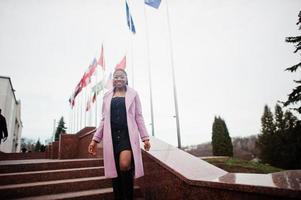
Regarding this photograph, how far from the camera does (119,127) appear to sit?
8.63 ft

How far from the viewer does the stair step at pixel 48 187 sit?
3.29 meters

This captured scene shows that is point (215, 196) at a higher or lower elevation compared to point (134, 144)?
lower

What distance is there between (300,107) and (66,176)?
45.8ft

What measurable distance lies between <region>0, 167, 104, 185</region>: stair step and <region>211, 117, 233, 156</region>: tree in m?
19.3

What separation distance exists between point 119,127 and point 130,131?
155 mm

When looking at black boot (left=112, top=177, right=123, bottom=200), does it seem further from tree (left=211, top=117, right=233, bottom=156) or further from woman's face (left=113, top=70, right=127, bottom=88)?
tree (left=211, top=117, right=233, bottom=156)

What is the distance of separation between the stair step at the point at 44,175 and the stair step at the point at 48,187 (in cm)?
21

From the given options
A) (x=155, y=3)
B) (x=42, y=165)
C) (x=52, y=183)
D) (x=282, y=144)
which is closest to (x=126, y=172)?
(x=52, y=183)

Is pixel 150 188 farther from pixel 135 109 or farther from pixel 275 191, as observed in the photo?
pixel 275 191

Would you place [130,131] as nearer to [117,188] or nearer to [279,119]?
[117,188]

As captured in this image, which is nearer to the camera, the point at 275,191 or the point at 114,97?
the point at 275,191

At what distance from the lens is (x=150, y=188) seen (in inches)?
141

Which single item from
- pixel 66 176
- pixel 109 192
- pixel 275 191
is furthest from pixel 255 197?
pixel 66 176

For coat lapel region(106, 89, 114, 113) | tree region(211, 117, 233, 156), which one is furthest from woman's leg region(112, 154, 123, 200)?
tree region(211, 117, 233, 156)
